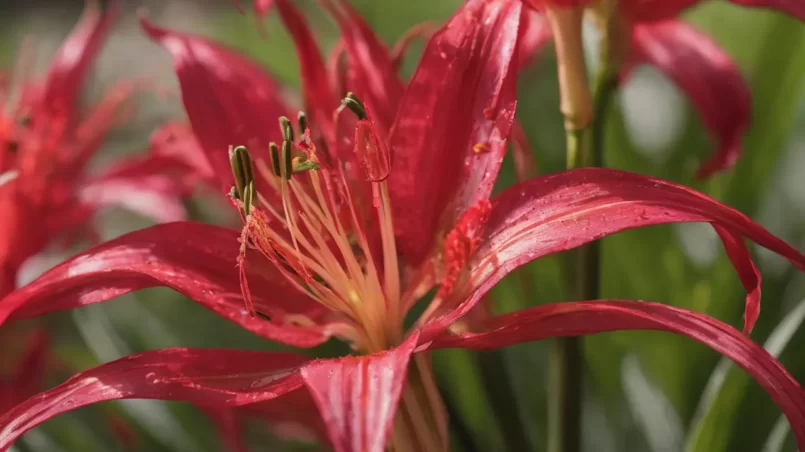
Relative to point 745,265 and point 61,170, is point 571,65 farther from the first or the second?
point 61,170

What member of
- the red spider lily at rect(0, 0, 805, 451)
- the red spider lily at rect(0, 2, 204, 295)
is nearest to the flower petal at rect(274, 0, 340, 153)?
the red spider lily at rect(0, 0, 805, 451)

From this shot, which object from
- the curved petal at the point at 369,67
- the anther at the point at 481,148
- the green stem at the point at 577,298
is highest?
the curved petal at the point at 369,67

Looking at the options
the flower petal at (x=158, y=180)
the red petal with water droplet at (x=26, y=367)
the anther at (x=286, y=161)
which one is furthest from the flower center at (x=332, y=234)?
the red petal with water droplet at (x=26, y=367)

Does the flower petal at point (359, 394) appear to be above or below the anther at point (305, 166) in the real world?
below

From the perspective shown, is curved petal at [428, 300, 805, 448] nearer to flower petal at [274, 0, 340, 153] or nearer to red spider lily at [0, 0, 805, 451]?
red spider lily at [0, 0, 805, 451]

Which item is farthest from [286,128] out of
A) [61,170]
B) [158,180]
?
[61,170]

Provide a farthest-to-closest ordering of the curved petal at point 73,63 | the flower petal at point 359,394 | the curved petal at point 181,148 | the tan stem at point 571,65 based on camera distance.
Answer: the curved petal at point 73,63, the curved petal at point 181,148, the tan stem at point 571,65, the flower petal at point 359,394

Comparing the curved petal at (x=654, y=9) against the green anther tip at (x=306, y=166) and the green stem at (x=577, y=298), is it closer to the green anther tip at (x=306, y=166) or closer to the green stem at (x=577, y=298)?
the green stem at (x=577, y=298)

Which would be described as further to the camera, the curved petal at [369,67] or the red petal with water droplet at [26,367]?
the red petal with water droplet at [26,367]
